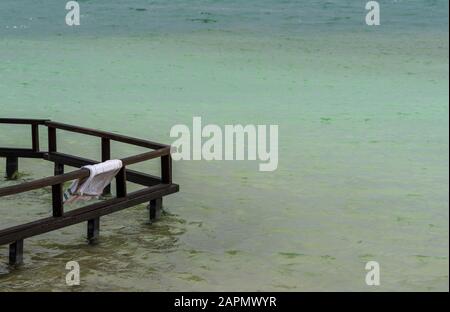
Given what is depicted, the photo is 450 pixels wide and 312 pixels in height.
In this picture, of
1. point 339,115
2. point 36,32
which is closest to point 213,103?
point 339,115

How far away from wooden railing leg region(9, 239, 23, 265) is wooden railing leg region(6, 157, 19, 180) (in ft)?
11.3

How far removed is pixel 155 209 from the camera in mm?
9266

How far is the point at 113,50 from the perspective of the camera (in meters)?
32.8

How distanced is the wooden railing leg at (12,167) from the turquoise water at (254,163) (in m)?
0.13

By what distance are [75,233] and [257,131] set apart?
7.54 metres

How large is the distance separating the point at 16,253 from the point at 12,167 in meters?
3.54

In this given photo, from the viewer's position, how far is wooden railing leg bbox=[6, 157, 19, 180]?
11070mm

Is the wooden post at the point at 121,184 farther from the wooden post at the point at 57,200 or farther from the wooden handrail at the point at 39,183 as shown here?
the wooden post at the point at 57,200

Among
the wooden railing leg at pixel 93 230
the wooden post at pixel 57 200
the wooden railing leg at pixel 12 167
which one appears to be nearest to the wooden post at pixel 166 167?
the wooden railing leg at pixel 93 230

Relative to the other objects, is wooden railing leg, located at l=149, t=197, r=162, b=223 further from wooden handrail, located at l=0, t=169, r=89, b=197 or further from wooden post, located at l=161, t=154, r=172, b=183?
wooden handrail, located at l=0, t=169, r=89, b=197

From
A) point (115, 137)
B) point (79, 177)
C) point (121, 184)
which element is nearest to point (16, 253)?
point (79, 177)

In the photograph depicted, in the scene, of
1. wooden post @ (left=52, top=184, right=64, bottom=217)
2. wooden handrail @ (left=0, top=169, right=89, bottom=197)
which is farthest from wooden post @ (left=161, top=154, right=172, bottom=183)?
wooden post @ (left=52, top=184, right=64, bottom=217)

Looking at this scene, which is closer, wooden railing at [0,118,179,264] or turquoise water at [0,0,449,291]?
wooden railing at [0,118,179,264]
